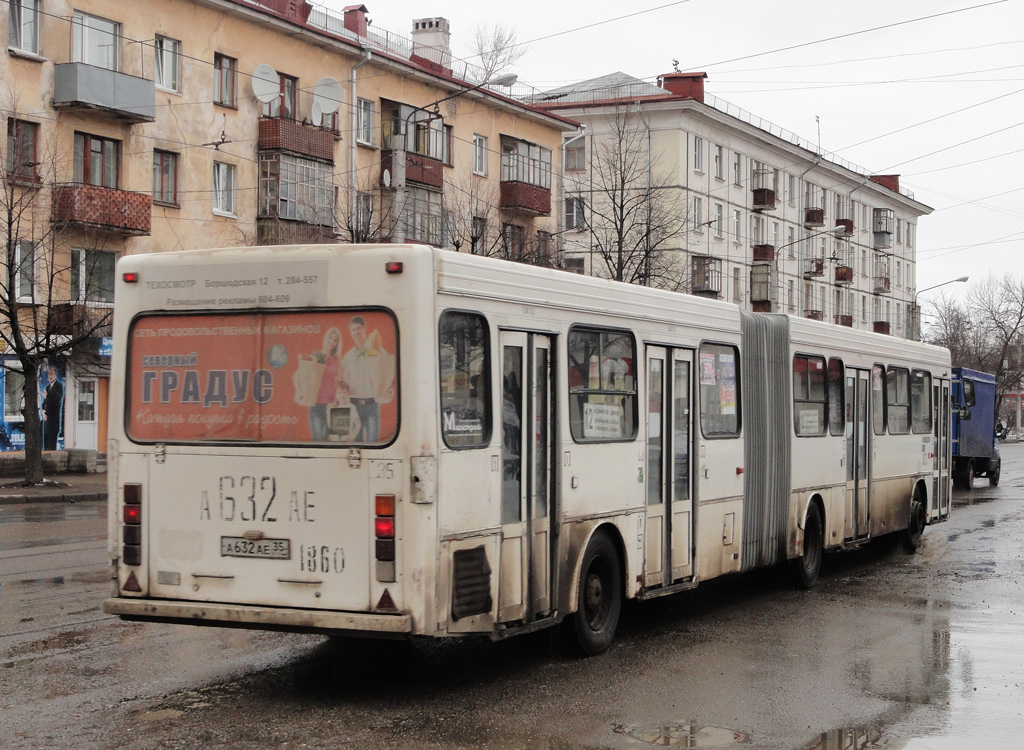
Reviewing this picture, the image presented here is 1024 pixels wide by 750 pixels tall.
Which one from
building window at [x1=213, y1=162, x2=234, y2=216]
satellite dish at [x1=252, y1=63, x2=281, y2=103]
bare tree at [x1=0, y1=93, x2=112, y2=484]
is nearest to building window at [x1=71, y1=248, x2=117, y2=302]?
bare tree at [x1=0, y1=93, x2=112, y2=484]

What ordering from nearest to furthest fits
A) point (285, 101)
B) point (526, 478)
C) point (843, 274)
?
point (526, 478)
point (285, 101)
point (843, 274)

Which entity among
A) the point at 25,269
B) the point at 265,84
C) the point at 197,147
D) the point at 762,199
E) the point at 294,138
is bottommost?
the point at 25,269

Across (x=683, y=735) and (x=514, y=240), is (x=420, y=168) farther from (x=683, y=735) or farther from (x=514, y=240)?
(x=683, y=735)

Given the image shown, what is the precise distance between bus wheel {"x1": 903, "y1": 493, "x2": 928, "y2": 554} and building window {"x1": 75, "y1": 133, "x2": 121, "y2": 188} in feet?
71.3

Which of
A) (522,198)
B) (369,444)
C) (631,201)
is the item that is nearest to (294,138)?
(522,198)

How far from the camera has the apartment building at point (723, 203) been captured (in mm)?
51844

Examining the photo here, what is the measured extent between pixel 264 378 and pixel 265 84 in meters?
29.7

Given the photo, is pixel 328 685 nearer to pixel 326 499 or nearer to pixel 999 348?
pixel 326 499

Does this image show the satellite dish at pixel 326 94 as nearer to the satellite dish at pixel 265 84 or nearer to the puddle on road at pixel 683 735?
the satellite dish at pixel 265 84

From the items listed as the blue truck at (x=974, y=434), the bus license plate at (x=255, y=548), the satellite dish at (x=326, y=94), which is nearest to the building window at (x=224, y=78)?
the satellite dish at (x=326, y=94)

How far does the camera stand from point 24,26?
30078mm

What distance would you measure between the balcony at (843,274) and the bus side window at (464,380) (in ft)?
234

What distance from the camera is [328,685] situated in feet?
26.4

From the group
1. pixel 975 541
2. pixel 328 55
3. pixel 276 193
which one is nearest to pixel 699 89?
pixel 328 55
